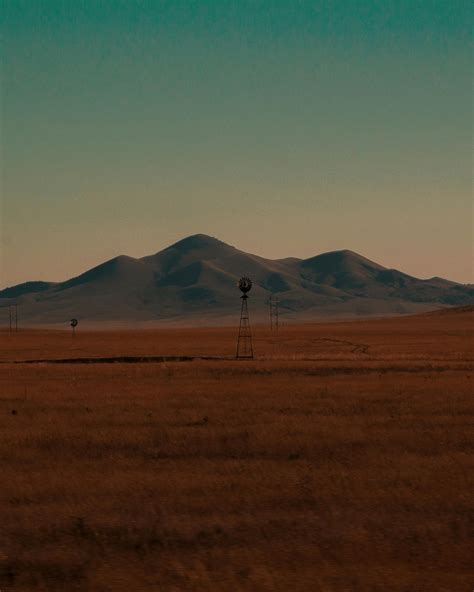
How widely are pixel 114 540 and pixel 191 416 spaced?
508 inches

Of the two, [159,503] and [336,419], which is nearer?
[159,503]

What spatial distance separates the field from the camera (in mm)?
10609

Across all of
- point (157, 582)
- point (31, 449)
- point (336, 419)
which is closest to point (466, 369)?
point (336, 419)

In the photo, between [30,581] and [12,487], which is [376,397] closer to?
[12,487]

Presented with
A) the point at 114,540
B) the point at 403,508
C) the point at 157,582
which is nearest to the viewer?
the point at 157,582

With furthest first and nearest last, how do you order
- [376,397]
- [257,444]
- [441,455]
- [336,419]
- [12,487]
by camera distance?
[376,397] → [336,419] → [257,444] → [441,455] → [12,487]

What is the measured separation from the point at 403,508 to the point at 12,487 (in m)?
6.77

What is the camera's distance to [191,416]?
2478 centimetres

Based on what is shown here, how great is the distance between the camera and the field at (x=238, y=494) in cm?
1061

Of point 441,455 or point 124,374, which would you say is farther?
point 124,374

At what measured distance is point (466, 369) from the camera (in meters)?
45.4

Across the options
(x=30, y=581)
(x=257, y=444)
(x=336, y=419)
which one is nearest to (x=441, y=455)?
(x=257, y=444)

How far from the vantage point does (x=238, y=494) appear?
1444 cm

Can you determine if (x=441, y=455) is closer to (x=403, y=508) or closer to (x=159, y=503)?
(x=403, y=508)
